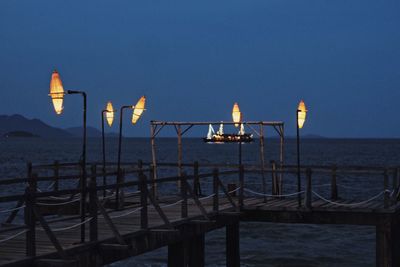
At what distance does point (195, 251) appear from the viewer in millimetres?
17172

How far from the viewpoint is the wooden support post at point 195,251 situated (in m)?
17.1

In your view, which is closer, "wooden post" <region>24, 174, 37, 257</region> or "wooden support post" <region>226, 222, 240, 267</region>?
"wooden post" <region>24, 174, 37, 257</region>

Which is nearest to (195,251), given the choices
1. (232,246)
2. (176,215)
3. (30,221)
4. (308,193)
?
(176,215)

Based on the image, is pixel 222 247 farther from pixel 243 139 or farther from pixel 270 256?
pixel 243 139

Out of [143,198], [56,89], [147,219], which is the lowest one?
[147,219]

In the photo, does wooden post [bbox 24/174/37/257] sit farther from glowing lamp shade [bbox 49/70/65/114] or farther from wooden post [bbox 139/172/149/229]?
glowing lamp shade [bbox 49/70/65/114]

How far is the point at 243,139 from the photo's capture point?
24.0 m

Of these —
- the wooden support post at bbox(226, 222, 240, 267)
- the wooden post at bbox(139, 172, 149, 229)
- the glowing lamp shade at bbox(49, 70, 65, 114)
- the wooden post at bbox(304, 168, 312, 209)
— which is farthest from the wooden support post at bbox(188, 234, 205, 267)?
the glowing lamp shade at bbox(49, 70, 65, 114)

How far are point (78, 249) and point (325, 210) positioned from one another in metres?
8.62

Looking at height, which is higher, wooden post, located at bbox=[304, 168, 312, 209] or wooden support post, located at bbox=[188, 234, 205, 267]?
wooden post, located at bbox=[304, 168, 312, 209]

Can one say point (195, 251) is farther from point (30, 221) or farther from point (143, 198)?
point (30, 221)

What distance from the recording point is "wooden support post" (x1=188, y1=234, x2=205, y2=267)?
56.1 ft

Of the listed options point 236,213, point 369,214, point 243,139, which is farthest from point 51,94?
point 243,139

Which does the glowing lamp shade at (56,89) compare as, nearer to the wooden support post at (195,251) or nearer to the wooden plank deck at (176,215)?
the wooden plank deck at (176,215)
